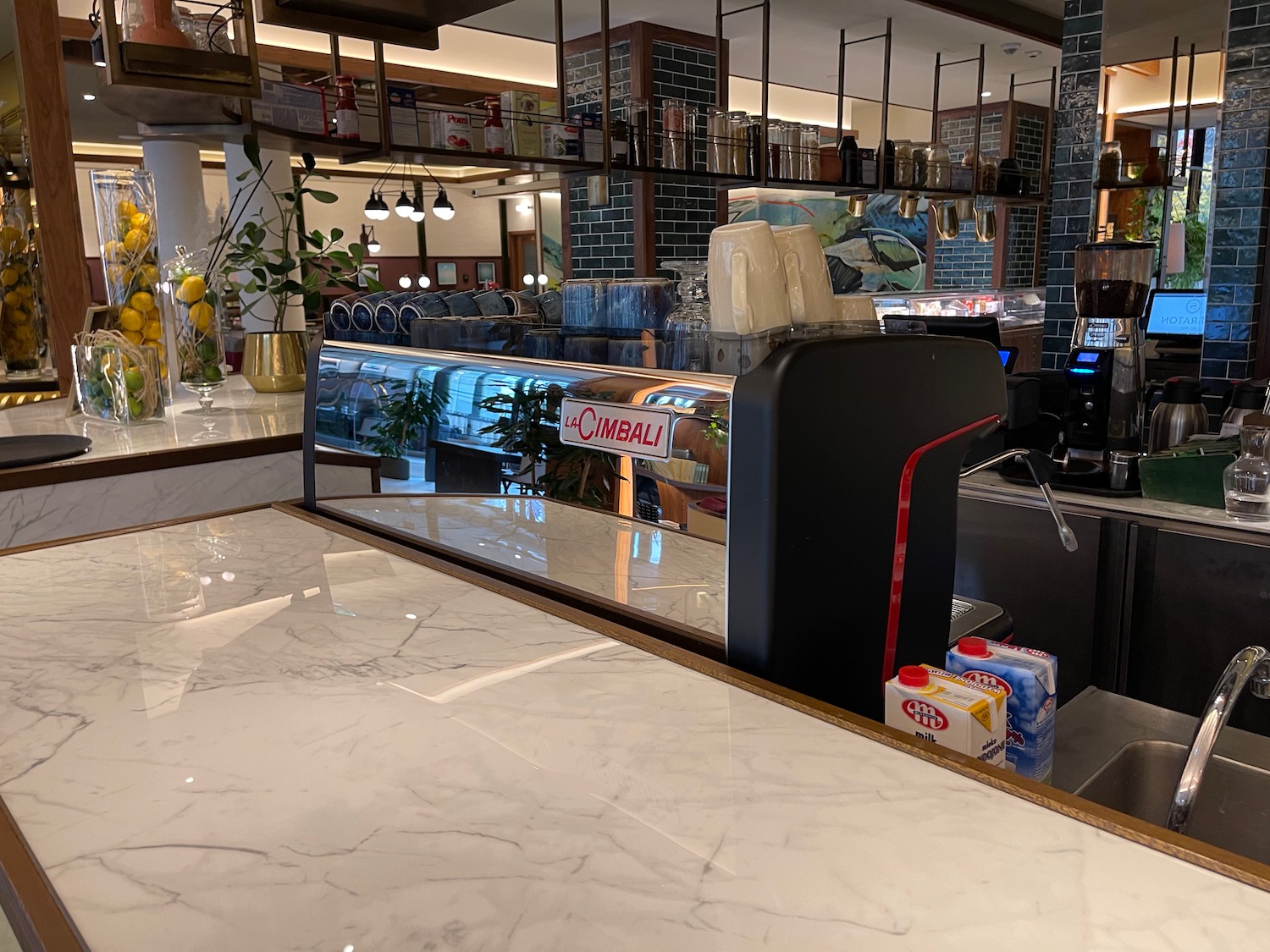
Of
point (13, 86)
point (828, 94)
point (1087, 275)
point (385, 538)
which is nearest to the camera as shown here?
point (385, 538)

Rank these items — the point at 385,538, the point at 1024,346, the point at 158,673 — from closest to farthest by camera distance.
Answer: the point at 158,673 → the point at 385,538 → the point at 1024,346

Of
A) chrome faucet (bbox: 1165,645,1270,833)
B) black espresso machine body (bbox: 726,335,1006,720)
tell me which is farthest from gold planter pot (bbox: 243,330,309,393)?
chrome faucet (bbox: 1165,645,1270,833)

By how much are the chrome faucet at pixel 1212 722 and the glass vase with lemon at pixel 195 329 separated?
7.59 ft

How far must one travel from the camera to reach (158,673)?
38.4 inches

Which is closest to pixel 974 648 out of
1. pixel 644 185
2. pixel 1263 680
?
pixel 1263 680

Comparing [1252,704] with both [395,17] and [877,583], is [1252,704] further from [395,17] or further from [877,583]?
[395,17]

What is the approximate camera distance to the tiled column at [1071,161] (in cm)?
330

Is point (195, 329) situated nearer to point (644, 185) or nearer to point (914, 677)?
point (914, 677)

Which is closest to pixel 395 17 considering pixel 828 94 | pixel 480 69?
pixel 480 69

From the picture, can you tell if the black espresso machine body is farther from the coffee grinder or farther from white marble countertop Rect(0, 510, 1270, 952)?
the coffee grinder

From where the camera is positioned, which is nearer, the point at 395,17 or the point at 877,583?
the point at 877,583

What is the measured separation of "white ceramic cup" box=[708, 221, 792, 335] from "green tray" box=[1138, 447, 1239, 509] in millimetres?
1624

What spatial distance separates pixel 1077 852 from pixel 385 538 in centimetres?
107

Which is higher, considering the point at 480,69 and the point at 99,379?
the point at 480,69
